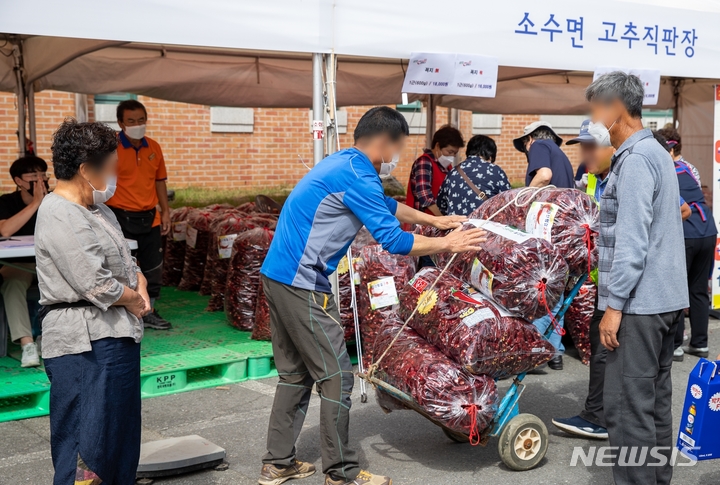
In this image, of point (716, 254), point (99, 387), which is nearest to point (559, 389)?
point (716, 254)

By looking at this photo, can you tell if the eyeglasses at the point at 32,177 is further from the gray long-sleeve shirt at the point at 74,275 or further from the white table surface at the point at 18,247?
the gray long-sleeve shirt at the point at 74,275

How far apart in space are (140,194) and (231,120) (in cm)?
673

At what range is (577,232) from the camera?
3.88 m

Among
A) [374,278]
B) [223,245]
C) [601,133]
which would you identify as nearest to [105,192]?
[601,133]

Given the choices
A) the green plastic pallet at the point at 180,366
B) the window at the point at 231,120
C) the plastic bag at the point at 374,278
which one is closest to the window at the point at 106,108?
the window at the point at 231,120

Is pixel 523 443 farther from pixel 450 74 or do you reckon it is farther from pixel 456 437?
pixel 450 74

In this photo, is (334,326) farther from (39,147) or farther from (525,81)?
(39,147)

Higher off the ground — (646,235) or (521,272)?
(646,235)

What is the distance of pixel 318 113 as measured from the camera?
506 cm

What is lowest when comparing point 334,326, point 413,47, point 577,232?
point 334,326

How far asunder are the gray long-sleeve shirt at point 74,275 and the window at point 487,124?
13437 millimetres

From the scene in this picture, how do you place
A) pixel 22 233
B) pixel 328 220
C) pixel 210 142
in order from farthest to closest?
pixel 210 142 → pixel 22 233 → pixel 328 220

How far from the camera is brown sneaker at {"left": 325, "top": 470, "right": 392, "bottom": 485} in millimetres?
3689

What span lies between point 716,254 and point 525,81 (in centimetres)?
468
